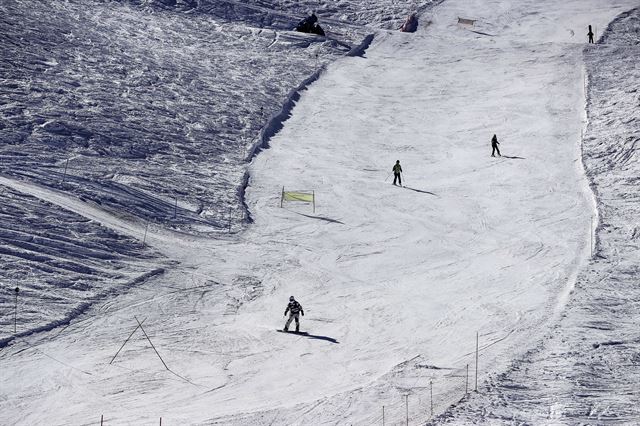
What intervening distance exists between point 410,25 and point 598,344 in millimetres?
39815

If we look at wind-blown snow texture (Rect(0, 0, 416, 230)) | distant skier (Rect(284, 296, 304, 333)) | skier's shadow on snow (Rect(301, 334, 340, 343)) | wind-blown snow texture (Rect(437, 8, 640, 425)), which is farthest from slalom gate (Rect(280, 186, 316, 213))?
skier's shadow on snow (Rect(301, 334, 340, 343))

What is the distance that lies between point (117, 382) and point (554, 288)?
13.1 m

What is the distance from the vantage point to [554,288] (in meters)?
33.2

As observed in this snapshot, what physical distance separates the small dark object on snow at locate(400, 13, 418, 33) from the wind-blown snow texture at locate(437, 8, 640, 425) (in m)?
21.7

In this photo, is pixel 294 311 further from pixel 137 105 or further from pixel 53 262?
pixel 137 105

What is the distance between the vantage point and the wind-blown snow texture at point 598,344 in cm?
2538

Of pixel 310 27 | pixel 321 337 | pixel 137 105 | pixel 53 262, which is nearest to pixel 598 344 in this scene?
pixel 321 337

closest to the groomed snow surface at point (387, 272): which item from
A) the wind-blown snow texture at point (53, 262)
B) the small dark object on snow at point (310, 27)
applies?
the wind-blown snow texture at point (53, 262)

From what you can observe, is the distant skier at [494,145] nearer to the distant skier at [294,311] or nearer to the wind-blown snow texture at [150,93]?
the wind-blown snow texture at [150,93]

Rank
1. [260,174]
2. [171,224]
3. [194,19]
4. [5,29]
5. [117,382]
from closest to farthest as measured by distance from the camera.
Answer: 1. [117,382]
2. [171,224]
3. [260,174]
4. [5,29]
5. [194,19]

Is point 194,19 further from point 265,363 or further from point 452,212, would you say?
point 265,363

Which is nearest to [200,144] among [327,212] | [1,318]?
[327,212]

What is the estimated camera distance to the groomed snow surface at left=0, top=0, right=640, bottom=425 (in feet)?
87.0

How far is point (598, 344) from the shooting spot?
2886 centimetres
